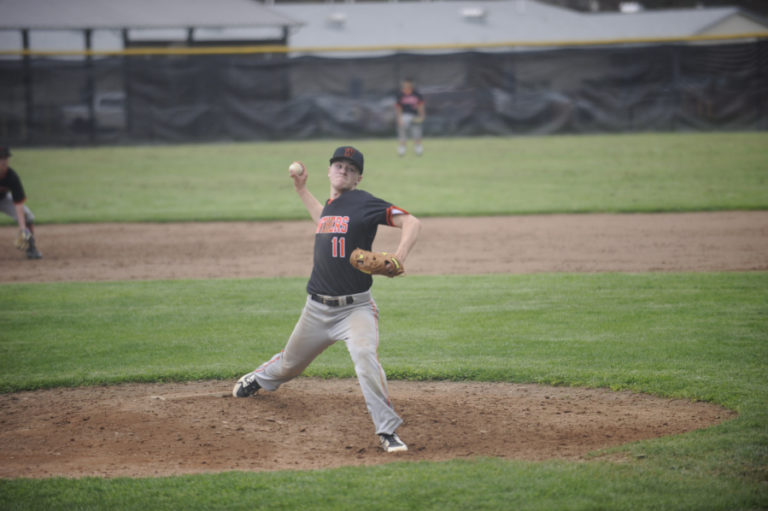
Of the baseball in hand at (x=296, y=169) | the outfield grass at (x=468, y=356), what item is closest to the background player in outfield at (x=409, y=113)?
the outfield grass at (x=468, y=356)

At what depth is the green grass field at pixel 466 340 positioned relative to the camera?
13.2 feet

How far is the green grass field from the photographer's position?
4.03 m

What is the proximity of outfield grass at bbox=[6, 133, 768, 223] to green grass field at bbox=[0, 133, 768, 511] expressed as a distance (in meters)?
0.11

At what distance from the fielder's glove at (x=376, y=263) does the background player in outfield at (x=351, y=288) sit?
0.12 meters

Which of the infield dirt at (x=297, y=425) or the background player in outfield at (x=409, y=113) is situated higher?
the background player in outfield at (x=409, y=113)

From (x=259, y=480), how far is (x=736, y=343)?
173 inches

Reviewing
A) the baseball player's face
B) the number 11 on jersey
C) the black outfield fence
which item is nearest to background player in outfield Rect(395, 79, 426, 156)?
the black outfield fence

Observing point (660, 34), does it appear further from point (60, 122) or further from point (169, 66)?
point (60, 122)

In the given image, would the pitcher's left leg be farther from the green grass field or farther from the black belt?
the green grass field

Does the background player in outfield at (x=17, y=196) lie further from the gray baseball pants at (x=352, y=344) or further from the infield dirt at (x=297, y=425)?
the gray baseball pants at (x=352, y=344)

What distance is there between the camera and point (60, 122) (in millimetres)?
25422

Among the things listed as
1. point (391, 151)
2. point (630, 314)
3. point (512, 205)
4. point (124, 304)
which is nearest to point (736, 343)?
point (630, 314)

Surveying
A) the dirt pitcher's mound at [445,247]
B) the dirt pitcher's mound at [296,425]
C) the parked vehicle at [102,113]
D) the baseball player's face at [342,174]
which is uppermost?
the parked vehicle at [102,113]

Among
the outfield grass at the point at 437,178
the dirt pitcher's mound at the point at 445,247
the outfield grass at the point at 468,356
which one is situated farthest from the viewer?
the outfield grass at the point at 437,178
